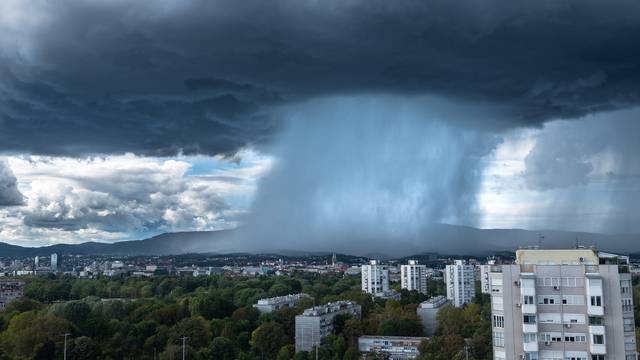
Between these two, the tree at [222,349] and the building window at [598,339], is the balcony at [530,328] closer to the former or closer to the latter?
the building window at [598,339]

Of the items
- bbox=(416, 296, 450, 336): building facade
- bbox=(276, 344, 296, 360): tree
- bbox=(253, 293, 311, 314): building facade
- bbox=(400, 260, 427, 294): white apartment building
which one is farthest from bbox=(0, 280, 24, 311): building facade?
bbox=(400, 260, 427, 294): white apartment building

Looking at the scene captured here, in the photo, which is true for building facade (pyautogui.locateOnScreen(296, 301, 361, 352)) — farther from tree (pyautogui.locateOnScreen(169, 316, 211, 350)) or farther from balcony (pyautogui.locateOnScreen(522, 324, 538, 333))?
balcony (pyautogui.locateOnScreen(522, 324, 538, 333))

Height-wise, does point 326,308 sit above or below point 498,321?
below

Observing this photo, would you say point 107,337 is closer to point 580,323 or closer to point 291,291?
point 580,323

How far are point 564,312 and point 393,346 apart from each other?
111 ft

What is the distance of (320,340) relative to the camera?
2130 inches

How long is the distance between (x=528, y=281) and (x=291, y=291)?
7915cm

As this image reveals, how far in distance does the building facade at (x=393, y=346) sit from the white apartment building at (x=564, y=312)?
3158 centimetres

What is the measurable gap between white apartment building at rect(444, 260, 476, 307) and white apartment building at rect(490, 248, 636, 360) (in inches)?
2963

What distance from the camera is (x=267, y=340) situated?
51625 mm

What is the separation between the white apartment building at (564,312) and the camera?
2156 cm

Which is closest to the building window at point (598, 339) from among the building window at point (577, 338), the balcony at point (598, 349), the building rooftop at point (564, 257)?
the balcony at point (598, 349)

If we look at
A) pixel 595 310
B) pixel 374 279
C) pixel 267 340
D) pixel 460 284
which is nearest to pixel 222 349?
pixel 267 340

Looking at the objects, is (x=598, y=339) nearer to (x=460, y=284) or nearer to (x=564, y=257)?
(x=564, y=257)
